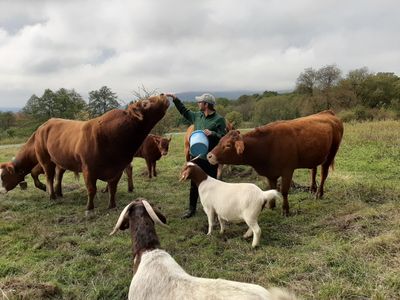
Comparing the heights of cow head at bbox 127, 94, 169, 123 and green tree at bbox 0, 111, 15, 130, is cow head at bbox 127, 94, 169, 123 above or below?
above

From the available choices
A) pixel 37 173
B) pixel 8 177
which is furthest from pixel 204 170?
pixel 8 177

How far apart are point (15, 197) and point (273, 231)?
6.99 metres

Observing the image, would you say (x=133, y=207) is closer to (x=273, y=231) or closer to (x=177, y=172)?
(x=273, y=231)

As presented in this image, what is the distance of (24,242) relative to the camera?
6.50m

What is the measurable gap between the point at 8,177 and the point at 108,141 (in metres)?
4.20

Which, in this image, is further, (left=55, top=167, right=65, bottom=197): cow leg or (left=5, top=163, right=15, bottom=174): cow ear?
(left=5, top=163, right=15, bottom=174): cow ear

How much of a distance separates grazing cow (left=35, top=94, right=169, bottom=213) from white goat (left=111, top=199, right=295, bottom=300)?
3518 mm

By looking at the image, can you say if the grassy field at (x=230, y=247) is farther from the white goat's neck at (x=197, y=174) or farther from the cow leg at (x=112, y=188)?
the white goat's neck at (x=197, y=174)

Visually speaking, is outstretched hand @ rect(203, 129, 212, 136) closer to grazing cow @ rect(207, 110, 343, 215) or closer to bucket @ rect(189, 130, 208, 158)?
bucket @ rect(189, 130, 208, 158)

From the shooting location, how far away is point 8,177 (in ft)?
34.1

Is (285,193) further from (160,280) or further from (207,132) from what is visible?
(160,280)

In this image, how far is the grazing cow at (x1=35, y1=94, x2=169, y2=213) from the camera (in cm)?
724

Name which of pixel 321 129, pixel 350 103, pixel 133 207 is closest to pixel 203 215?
pixel 321 129

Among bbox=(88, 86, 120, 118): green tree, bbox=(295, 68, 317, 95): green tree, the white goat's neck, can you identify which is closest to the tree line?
bbox=(295, 68, 317, 95): green tree
